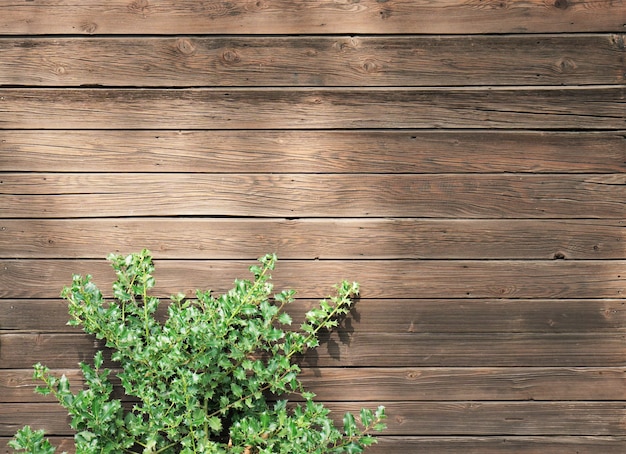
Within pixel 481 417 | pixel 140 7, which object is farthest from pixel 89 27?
pixel 481 417

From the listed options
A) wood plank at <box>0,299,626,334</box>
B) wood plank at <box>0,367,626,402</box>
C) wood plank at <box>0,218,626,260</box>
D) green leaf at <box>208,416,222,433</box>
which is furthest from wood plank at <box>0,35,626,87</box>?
green leaf at <box>208,416,222,433</box>

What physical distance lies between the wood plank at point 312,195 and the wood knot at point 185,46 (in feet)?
1.45

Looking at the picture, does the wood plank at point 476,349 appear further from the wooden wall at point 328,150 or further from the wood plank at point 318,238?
the wood plank at point 318,238

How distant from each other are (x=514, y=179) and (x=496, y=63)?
1.37 ft

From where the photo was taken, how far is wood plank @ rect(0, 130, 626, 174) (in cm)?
222

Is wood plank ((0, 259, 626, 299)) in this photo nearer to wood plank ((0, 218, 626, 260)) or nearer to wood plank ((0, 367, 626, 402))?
wood plank ((0, 218, 626, 260))

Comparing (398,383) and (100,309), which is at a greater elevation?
(100,309)

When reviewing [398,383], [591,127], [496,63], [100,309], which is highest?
[496,63]

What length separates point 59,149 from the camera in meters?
2.23

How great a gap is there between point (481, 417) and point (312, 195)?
1.00 meters

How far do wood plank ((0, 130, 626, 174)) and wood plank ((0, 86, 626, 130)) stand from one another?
0.12 ft

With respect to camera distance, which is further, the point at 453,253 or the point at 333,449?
the point at 453,253

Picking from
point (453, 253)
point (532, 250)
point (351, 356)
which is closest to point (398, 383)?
point (351, 356)

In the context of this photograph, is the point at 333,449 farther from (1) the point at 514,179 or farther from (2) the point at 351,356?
(1) the point at 514,179
